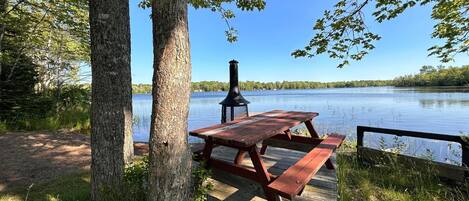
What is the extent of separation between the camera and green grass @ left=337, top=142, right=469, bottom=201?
3078 mm

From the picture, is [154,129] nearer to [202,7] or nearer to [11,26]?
[202,7]

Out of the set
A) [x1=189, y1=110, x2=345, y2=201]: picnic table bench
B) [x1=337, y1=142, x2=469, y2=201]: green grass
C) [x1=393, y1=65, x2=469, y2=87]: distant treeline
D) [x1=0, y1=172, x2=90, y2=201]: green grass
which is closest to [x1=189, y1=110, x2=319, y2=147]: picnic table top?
[x1=189, y1=110, x2=345, y2=201]: picnic table bench

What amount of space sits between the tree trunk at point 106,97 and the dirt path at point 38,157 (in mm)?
1816

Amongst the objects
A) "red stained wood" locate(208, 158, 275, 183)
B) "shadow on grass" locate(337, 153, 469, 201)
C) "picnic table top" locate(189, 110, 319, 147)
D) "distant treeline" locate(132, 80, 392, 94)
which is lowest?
"shadow on grass" locate(337, 153, 469, 201)

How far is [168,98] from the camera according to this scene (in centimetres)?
181

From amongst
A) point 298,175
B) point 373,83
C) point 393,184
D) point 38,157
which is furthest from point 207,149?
point 373,83

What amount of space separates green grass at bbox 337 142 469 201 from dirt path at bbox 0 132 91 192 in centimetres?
381

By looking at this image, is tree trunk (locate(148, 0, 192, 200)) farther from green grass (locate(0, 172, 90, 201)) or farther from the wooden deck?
green grass (locate(0, 172, 90, 201))

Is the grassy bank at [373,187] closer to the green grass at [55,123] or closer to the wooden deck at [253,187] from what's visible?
the wooden deck at [253,187]

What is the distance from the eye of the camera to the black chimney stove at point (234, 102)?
5.00 metres

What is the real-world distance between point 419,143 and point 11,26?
1156 cm

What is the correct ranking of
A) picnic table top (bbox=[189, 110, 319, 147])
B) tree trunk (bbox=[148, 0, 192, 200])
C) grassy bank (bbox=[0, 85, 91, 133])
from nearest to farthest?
1. tree trunk (bbox=[148, 0, 192, 200])
2. picnic table top (bbox=[189, 110, 319, 147])
3. grassy bank (bbox=[0, 85, 91, 133])

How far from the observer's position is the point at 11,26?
290 inches

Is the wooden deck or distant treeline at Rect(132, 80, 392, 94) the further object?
distant treeline at Rect(132, 80, 392, 94)
